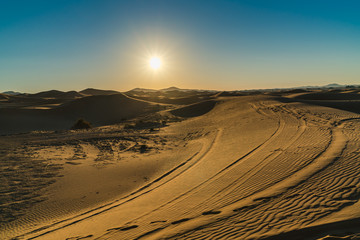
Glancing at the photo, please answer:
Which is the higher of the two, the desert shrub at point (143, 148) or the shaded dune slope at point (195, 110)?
the shaded dune slope at point (195, 110)

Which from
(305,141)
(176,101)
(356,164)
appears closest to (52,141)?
(305,141)

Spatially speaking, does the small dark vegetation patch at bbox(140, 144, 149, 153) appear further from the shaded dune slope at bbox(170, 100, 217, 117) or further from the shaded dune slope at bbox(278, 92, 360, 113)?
the shaded dune slope at bbox(278, 92, 360, 113)

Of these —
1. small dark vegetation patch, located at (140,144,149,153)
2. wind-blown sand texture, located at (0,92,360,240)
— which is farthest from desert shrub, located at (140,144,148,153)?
wind-blown sand texture, located at (0,92,360,240)

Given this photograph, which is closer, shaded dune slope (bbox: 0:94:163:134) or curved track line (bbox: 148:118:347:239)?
curved track line (bbox: 148:118:347:239)

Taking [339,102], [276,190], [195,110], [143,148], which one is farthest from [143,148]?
[339,102]

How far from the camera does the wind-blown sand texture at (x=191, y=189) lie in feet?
15.2

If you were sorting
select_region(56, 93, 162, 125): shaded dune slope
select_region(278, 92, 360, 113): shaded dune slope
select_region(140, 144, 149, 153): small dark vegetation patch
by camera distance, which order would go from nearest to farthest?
1. select_region(140, 144, 149, 153): small dark vegetation patch
2. select_region(278, 92, 360, 113): shaded dune slope
3. select_region(56, 93, 162, 125): shaded dune slope

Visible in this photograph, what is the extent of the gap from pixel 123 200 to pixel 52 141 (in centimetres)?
1025

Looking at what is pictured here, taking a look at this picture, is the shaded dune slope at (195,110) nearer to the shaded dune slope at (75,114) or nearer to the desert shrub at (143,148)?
the shaded dune slope at (75,114)

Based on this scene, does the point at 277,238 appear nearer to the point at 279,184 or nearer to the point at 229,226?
the point at 229,226

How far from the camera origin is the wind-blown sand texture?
464 centimetres

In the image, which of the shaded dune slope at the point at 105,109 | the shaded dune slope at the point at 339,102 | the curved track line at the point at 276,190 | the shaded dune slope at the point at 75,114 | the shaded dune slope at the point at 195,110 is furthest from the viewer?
the shaded dune slope at the point at 105,109

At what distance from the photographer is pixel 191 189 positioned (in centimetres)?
707

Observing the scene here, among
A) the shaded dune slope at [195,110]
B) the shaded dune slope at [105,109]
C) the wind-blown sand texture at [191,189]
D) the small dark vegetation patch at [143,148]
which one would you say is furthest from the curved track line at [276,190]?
the shaded dune slope at [105,109]
